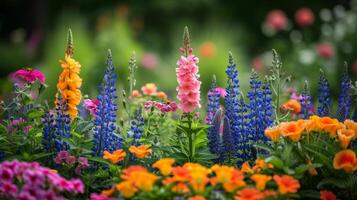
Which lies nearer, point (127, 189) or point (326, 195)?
point (127, 189)

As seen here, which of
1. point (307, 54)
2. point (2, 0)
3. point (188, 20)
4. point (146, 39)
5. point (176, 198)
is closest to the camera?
point (176, 198)

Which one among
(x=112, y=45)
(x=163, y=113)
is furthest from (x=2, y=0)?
(x=163, y=113)

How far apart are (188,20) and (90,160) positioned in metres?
12.8

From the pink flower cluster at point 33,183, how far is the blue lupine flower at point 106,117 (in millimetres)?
605

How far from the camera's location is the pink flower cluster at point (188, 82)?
3.22 m

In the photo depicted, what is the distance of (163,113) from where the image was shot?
Result: 3820 mm

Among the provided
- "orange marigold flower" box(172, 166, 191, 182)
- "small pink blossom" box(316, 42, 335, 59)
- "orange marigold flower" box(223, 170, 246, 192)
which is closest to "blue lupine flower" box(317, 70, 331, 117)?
"orange marigold flower" box(223, 170, 246, 192)

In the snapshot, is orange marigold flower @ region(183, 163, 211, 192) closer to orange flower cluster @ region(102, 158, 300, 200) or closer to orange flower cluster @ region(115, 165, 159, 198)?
orange flower cluster @ region(102, 158, 300, 200)

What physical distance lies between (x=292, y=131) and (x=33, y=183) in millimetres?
1207

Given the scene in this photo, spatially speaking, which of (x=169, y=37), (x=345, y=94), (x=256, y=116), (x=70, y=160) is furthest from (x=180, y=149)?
(x=169, y=37)

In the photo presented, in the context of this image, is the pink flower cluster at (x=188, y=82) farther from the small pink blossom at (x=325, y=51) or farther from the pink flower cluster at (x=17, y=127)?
the small pink blossom at (x=325, y=51)

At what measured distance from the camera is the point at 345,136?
3.06 m

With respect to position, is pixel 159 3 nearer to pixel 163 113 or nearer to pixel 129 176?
pixel 163 113

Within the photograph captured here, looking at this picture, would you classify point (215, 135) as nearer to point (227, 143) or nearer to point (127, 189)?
point (227, 143)
